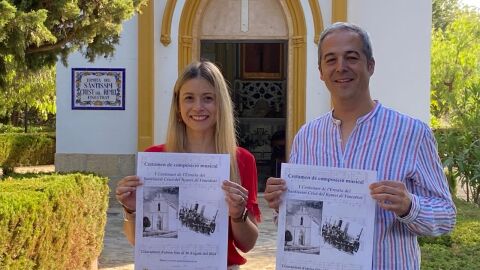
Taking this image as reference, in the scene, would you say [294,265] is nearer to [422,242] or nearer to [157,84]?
[422,242]

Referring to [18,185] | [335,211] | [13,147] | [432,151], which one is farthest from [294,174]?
[13,147]

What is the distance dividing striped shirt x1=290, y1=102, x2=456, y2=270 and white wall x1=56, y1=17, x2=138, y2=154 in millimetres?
8692

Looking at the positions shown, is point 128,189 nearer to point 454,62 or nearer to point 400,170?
point 400,170

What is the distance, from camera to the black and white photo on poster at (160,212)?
2.86 meters

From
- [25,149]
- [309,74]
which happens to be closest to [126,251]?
[309,74]

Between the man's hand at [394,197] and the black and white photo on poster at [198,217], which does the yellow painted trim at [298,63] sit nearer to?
the black and white photo on poster at [198,217]

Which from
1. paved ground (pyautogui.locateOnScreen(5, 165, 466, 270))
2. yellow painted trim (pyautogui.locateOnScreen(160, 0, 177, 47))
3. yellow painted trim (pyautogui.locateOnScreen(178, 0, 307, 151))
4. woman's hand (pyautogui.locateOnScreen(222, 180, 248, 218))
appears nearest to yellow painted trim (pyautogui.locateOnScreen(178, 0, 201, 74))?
yellow painted trim (pyautogui.locateOnScreen(178, 0, 307, 151))

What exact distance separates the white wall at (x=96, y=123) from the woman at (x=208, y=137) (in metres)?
8.04

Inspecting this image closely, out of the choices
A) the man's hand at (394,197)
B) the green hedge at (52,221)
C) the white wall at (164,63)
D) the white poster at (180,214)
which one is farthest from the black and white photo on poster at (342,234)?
the white wall at (164,63)

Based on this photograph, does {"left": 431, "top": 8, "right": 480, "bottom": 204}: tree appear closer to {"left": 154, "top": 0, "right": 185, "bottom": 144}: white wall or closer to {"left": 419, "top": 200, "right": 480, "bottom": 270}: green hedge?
{"left": 419, "top": 200, "right": 480, "bottom": 270}: green hedge

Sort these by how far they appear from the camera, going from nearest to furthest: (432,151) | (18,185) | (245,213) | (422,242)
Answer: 1. (432,151)
2. (245,213)
3. (18,185)
4. (422,242)

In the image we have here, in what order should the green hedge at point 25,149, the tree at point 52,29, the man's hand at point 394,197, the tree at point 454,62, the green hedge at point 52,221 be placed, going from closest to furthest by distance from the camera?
the man's hand at point 394,197
the green hedge at point 52,221
the tree at point 52,29
the green hedge at point 25,149
the tree at point 454,62

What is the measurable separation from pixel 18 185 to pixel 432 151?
4138mm

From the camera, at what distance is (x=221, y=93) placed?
116 inches
